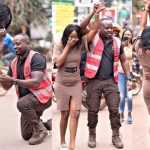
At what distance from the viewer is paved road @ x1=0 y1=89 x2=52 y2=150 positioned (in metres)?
6.47

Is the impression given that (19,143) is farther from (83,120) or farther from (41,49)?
(41,49)

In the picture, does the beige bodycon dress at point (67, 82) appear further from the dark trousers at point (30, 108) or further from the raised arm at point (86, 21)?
the dark trousers at point (30, 108)

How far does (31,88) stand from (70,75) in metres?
0.75

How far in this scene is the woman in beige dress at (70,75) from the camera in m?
5.84

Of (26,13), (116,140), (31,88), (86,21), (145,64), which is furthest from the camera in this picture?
(26,13)

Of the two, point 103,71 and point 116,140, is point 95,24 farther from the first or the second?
point 116,140

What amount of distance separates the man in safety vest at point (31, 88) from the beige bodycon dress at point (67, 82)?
0.37 meters

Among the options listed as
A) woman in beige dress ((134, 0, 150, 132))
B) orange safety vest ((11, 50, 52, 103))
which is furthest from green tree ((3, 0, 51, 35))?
woman in beige dress ((134, 0, 150, 132))

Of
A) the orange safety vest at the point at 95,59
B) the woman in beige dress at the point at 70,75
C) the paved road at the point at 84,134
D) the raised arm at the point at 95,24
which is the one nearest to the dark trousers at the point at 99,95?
the orange safety vest at the point at 95,59

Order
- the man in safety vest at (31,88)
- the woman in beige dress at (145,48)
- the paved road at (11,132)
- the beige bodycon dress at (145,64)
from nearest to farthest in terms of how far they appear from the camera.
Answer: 1. the woman in beige dress at (145,48)
2. the beige bodycon dress at (145,64)
3. the man in safety vest at (31,88)
4. the paved road at (11,132)

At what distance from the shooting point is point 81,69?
21.7ft

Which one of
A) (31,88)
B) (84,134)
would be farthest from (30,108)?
(84,134)

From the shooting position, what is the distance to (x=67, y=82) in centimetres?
595

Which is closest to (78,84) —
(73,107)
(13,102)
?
(73,107)
